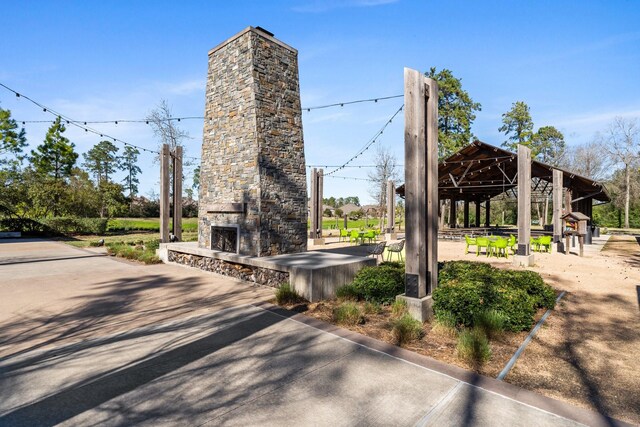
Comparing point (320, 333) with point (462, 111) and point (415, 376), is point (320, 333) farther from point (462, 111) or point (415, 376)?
point (462, 111)

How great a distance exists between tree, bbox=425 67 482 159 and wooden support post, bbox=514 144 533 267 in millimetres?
19397

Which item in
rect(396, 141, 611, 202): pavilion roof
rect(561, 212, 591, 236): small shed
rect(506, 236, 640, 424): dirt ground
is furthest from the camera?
rect(396, 141, 611, 202): pavilion roof

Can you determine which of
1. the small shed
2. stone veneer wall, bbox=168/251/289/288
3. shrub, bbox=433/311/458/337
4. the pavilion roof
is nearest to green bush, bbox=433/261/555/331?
shrub, bbox=433/311/458/337

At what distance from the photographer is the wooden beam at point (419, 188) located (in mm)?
4711

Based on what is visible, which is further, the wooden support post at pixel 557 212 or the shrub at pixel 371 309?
the wooden support post at pixel 557 212

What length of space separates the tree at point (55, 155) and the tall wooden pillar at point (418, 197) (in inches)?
1473

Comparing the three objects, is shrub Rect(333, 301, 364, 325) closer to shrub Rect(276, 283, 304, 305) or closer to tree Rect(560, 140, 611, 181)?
shrub Rect(276, 283, 304, 305)

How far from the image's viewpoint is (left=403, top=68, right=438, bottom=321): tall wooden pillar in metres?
4.70

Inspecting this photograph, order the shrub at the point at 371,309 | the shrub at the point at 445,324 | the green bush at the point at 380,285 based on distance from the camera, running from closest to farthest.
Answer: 1. the shrub at the point at 445,324
2. the shrub at the point at 371,309
3. the green bush at the point at 380,285

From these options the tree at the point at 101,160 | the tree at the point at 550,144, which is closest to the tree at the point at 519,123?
the tree at the point at 550,144

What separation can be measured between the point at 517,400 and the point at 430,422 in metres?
0.87

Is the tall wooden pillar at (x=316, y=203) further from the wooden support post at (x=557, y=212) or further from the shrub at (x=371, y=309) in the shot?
the shrub at (x=371, y=309)

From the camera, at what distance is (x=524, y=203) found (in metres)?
9.50

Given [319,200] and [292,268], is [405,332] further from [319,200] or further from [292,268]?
[319,200]
